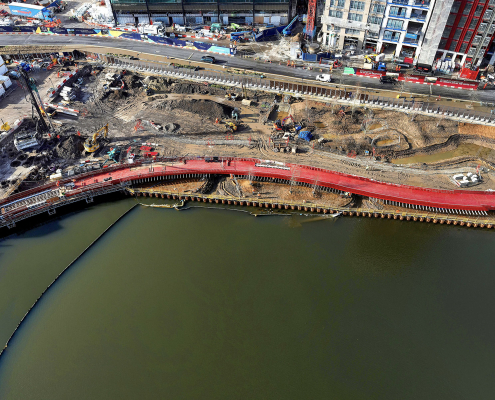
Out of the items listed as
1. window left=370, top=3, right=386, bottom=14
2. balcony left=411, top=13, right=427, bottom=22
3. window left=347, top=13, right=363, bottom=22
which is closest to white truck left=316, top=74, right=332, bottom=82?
window left=347, top=13, right=363, bottom=22

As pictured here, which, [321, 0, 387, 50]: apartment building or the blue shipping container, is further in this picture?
[321, 0, 387, 50]: apartment building

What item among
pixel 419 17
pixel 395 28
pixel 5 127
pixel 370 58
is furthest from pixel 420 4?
pixel 5 127

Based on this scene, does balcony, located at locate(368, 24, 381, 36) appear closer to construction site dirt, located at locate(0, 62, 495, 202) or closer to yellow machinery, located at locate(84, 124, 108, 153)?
construction site dirt, located at locate(0, 62, 495, 202)

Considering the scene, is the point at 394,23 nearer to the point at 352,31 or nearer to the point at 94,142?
the point at 352,31

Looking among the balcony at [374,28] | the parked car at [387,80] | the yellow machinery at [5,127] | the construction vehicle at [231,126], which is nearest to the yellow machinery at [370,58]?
the balcony at [374,28]

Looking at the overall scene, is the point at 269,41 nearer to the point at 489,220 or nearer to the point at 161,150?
the point at 161,150

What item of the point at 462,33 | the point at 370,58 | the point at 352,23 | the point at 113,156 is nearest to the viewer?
the point at 113,156

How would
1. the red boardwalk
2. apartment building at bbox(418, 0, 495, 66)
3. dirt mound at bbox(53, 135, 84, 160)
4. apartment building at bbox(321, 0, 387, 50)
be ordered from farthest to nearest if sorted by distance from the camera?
apartment building at bbox(321, 0, 387, 50), apartment building at bbox(418, 0, 495, 66), dirt mound at bbox(53, 135, 84, 160), the red boardwalk
